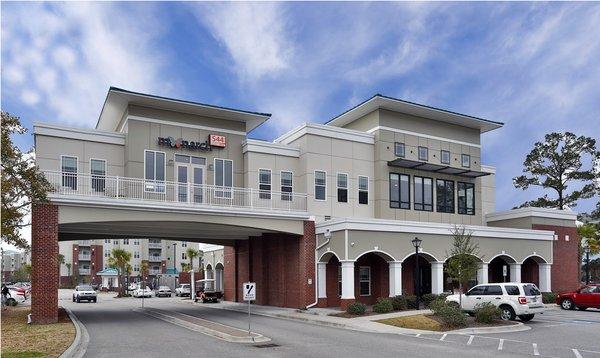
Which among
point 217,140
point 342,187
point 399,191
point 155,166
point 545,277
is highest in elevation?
point 217,140

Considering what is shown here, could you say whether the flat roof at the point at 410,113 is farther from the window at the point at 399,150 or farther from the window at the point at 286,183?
the window at the point at 286,183

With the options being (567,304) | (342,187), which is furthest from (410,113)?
(567,304)

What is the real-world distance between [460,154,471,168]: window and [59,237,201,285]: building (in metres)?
92.3

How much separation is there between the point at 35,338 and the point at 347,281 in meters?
15.9

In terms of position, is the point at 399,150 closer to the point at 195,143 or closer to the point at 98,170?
the point at 195,143

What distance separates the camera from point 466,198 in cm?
4150

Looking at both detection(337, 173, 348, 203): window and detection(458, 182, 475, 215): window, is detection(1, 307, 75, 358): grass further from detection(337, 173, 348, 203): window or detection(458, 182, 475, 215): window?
detection(458, 182, 475, 215): window

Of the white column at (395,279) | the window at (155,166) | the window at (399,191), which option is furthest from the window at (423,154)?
the window at (155,166)

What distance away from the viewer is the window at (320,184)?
36.0 meters

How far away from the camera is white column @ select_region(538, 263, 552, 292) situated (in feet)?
127

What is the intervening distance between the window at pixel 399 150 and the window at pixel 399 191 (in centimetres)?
135

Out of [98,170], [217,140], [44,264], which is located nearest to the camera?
[44,264]

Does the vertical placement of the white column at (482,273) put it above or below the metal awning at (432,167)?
below

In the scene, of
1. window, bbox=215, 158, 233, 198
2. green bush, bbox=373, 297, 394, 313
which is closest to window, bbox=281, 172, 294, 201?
window, bbox=215, 158, 233, 198
